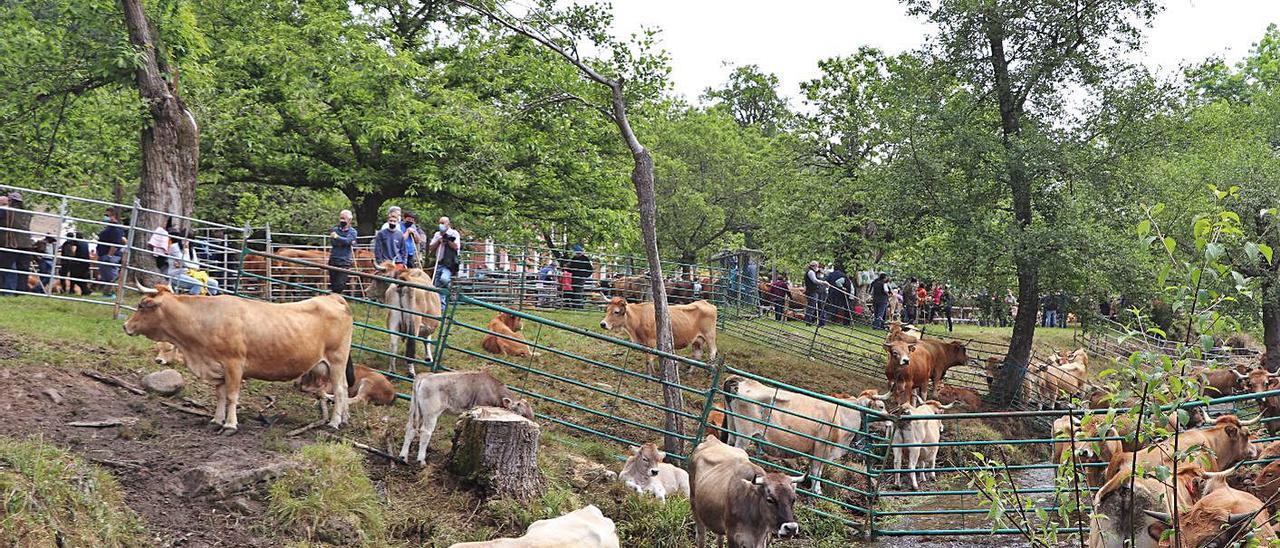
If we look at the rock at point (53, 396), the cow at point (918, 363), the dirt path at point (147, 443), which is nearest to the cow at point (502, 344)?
the dirt path at point (147, 443)

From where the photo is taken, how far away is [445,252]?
17.8m

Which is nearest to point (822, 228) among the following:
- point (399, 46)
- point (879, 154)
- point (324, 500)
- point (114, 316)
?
point (879, 154)

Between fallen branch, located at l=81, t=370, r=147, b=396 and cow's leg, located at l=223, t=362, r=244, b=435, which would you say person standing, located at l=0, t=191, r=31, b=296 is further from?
cow's leg, located at l=223, t=362, r=244, b=435

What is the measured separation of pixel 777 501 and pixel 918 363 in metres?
10.7

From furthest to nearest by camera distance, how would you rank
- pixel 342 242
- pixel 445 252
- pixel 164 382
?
1. pixel 445 252
2. pixel 342 242
3. pixel 164 382

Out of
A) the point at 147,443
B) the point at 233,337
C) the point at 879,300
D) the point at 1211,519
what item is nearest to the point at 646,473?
Answer: the point at 233,337

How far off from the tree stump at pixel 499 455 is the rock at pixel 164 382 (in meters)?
3.14

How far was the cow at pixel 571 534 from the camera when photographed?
6.34 meters

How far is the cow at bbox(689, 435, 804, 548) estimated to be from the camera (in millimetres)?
8344

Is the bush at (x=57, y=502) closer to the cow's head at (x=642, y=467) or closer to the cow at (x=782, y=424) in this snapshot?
the cow's head at (x=642, y=467)

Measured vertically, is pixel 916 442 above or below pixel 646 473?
below

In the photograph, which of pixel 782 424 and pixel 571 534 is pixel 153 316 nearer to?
pixel 571 534

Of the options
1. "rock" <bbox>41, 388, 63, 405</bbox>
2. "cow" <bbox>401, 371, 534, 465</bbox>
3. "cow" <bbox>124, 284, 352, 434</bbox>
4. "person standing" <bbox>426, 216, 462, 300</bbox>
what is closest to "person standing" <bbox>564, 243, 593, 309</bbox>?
"person standing" <bbox>426, 216, 462, 300</bbox>

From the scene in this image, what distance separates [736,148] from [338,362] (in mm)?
28111
